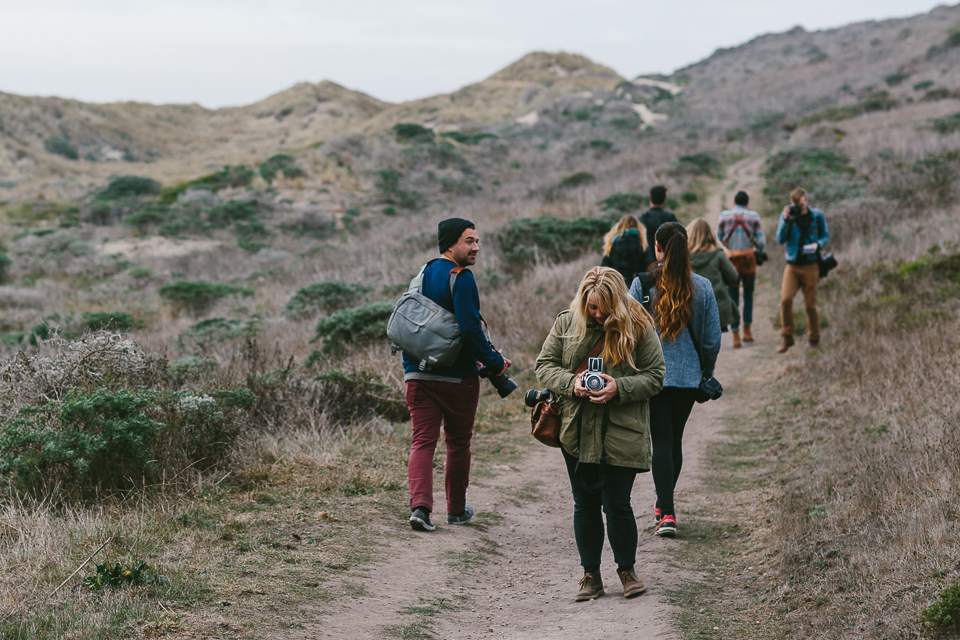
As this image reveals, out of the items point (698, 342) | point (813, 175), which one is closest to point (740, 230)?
point (698, 342)

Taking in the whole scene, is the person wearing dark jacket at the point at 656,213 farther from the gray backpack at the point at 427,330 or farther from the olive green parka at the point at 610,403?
the olive green parka at the point at 610,403

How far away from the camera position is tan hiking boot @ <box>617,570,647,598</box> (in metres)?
4.12

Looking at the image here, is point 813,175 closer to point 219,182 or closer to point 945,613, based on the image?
point 945,613

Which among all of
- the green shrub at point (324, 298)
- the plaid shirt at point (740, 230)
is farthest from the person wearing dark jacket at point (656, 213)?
the green shrub at point (324, 298)

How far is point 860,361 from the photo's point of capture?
7.91 m

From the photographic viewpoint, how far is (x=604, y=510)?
4078 mm

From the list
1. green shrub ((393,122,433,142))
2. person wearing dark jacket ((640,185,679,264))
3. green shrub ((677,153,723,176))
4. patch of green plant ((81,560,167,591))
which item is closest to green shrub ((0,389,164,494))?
patch of green plant ((81,560,167,591))

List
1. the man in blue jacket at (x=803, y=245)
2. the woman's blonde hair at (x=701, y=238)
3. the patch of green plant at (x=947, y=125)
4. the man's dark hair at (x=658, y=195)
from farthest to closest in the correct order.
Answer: the patch of green plant at (x=947, y=125) < the man in blue jacket at (x=803, y=245) < the man's dark hair at (x=658, y=195) < the woman's blonde hair at (x=701, y=238)

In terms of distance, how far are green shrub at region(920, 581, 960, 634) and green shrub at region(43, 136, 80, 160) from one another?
6233 cm

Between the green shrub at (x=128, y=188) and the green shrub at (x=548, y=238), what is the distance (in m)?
21.7

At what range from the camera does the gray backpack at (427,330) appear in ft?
15.5

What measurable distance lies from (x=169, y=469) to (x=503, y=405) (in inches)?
170

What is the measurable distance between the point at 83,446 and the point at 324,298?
884 centimetres

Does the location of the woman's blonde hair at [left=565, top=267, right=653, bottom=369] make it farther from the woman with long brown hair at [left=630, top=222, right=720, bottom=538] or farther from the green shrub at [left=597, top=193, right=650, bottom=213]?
the green shrub at [left=597, top=193, right=650, bottom=213]
